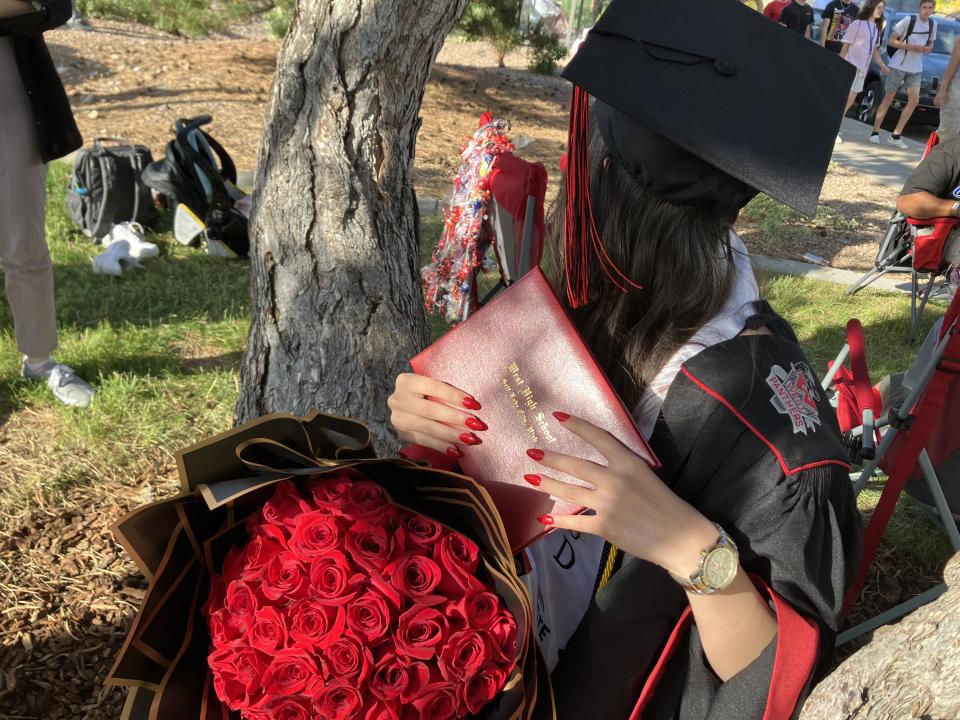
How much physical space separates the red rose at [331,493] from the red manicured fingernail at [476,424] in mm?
197

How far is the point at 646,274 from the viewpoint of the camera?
125cm

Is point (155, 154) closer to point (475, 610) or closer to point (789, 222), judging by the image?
point (789, 222)

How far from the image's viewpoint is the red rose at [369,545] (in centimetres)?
96

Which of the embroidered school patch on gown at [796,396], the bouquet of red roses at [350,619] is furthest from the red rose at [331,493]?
the embroidered school patch on gown at [796,396]

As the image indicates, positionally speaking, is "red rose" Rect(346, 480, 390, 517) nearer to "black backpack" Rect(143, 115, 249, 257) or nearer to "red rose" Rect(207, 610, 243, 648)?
"red rose" Rect(207, 610, 243, 648)

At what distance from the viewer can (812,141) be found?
1.13 meters

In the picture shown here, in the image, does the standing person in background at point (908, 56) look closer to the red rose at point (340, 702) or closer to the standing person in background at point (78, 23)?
the red rose at point (340, 702)

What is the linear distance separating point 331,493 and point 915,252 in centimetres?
466

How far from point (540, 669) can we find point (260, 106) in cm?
876

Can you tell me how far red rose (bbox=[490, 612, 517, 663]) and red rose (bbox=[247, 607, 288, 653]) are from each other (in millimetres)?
275

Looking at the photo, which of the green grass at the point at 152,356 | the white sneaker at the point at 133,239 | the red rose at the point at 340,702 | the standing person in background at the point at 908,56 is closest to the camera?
the red rose at the point at 340,702

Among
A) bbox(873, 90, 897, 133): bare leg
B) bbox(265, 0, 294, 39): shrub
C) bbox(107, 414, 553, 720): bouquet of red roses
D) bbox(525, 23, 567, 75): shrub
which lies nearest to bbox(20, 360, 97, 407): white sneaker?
bbox(107, 414, 553, 720): bouquet of red roses

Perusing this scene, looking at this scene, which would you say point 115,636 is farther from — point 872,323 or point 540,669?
point 872,323

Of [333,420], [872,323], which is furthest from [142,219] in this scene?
[872,323]
